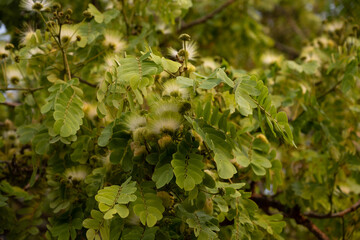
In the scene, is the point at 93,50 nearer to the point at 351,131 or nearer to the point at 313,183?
the point at 313,183

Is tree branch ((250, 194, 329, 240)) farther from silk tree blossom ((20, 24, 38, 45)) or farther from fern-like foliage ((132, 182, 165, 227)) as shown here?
silk tree blossom ((20, 24, 38, 45))

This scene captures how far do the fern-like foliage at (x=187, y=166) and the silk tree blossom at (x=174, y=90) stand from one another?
0.20 meters

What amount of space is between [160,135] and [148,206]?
27 centimetres

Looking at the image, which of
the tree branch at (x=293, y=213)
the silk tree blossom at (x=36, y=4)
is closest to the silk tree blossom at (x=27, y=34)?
the silk tree blossom at (x=36, y=4)

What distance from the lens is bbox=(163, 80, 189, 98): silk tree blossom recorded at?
1739 millimetres

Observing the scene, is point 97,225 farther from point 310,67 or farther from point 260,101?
point 310,67

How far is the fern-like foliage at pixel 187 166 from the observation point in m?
1.54

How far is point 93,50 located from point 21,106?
0.57 metres

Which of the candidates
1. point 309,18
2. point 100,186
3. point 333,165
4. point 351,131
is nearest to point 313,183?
point 333,165

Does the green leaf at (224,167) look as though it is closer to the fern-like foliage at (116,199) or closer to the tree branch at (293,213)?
the fern-like foliage at (116,199)

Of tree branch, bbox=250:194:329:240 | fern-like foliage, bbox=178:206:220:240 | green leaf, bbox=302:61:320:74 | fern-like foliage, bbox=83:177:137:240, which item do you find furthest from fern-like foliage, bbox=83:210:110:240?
green leaf, bbox=302:61:320:74

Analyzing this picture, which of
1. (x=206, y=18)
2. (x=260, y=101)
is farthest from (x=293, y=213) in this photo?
(x=206, y=18)

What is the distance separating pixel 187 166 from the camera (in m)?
1.58

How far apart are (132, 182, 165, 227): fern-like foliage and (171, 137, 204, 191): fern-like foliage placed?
118mm
